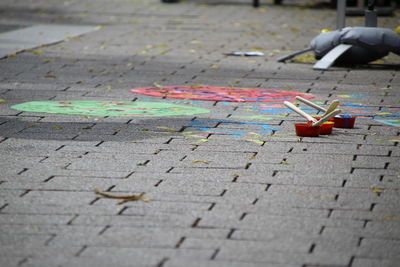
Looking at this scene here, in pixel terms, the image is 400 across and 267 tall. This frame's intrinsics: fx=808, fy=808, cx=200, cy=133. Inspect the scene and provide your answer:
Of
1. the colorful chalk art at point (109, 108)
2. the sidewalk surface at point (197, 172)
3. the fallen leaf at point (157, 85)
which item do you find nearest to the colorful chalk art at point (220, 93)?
the fallen leaf at point (157, 85)

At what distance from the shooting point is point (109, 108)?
24.1 feet

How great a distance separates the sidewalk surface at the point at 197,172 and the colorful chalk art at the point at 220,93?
207mm

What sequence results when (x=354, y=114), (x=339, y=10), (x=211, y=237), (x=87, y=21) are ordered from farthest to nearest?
(x=87, y=21) → (x=339, y=10) → (x=354, y=114) → (x=211, y=237)

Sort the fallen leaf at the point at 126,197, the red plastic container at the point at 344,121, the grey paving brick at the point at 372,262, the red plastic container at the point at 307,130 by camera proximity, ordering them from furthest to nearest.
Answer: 1. the red plastic container at the point at 344,121
2. the red plastic container at the point at 307,130
3. the fallen leaf at the point at 126,197
4. the grey paving brick at the point at 372,262

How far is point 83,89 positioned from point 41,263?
16.0 ft

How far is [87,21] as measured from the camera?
15.7m

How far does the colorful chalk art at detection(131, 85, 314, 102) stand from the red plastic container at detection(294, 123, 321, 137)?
63.9 inches

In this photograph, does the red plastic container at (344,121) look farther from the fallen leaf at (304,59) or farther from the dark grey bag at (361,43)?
the fallen leaf at (304,59)

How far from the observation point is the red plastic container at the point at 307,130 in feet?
20.2

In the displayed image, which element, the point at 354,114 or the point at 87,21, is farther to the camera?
the point at 87,21

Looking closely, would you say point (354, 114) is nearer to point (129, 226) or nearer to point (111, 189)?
point (111, 189)

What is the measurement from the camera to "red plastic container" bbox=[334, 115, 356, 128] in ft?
21.3

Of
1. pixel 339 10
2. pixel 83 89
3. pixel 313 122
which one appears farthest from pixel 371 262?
pixel 339 10

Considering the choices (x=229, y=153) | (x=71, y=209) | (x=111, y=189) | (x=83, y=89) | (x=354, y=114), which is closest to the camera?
(x=71, y=209)
